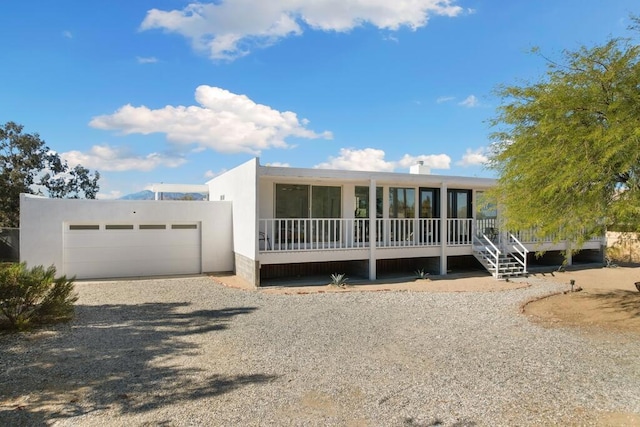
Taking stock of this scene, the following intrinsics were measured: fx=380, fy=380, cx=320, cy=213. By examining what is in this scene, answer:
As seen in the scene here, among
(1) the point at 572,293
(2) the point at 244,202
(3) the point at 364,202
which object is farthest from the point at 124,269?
(1) the point at 572,293

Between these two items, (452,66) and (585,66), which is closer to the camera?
(585,66)

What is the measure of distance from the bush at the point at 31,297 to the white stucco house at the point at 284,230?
15.5ft

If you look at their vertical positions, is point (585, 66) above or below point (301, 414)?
above

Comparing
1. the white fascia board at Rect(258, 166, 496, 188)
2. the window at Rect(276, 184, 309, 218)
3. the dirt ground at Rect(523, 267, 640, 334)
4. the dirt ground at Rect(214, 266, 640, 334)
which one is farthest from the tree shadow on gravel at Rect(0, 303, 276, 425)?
the dirt ground at Rect(523, 267, 640, 334)

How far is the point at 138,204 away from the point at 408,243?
928cm

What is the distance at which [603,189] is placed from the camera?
698cm

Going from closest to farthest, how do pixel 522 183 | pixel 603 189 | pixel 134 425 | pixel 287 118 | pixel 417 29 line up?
1. pixel 134 425
2. pixel 603 189
3. pixel 522 183
4. pixel 417 29
5. pixel 287 118

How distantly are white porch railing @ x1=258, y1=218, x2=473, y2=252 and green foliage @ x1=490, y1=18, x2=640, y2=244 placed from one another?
16.9 feet

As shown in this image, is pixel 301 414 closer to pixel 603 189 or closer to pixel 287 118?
pixel 603 189

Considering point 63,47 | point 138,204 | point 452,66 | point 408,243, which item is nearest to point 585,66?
point 452,66

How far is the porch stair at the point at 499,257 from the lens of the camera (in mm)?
12555

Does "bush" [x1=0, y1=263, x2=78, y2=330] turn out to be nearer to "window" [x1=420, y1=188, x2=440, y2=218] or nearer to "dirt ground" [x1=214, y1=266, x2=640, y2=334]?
"dirt ground" [x1=214, y1=266, x2=640, y2=334]

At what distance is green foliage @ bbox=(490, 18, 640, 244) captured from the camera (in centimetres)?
637

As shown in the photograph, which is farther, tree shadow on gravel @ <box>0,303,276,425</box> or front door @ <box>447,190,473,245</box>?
front door @ <box>447,190,473,245</box>
